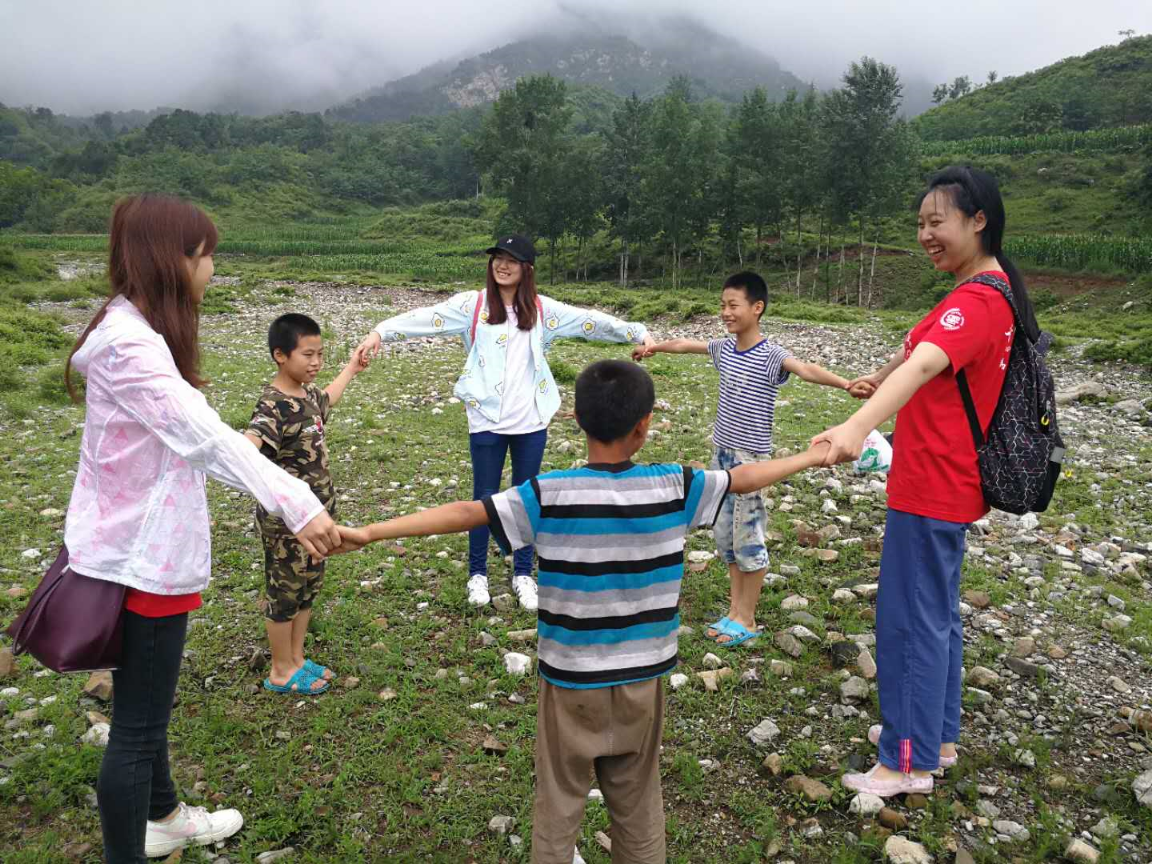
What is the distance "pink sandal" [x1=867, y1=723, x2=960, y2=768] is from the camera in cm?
354

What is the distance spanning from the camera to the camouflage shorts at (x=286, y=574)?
3.98m

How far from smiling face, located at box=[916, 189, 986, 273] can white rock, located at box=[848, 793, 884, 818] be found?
2.35 metres

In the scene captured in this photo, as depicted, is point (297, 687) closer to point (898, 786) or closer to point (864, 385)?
point (898, 786)

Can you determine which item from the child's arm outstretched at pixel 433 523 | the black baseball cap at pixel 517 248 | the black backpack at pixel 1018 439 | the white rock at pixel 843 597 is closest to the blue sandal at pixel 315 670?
the child's arm outstretched at pixel 433 523

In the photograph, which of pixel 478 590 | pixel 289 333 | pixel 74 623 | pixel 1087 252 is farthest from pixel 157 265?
pixel 1087 252

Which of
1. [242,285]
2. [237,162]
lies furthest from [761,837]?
[237,162]

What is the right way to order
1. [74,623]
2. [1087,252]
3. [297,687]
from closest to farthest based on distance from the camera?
[74,623]
[297,687]
[1087,252]

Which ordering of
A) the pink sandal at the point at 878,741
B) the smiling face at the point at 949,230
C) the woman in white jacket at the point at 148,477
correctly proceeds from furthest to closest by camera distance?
the pink sandal at the point at 878,741, the smiling face at the point at 949,230, the woman in white jacket at the point at 148,477

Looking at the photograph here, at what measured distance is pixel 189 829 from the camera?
10.2 feet

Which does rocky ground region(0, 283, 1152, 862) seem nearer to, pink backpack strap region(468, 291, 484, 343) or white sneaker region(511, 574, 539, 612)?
white sneaker region(511, 574, 539, 612)

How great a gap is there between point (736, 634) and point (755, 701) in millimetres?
598

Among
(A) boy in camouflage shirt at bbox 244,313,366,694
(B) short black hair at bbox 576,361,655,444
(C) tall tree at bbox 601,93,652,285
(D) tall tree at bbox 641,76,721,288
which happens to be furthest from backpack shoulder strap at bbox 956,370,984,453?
(C) tall tree at bbox 601,93,652,285

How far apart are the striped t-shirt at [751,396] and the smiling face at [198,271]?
9.77ft

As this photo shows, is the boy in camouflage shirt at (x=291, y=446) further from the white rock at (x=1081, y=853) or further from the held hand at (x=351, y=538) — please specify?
the white rock at (x=1081, y=853)
